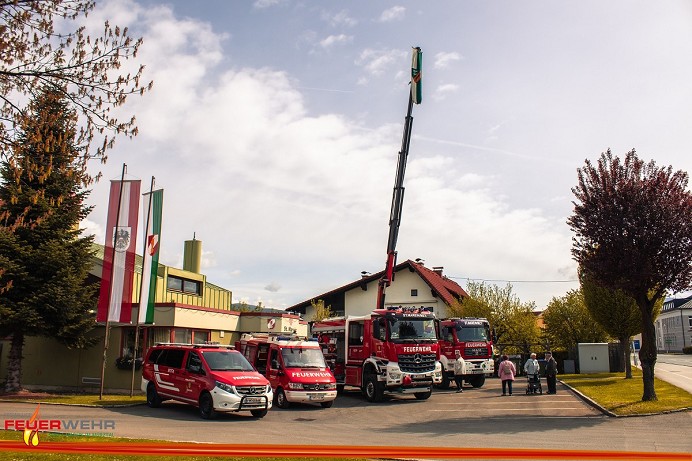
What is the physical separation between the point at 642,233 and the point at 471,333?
Answer: 10.4 m

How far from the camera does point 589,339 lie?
133ft

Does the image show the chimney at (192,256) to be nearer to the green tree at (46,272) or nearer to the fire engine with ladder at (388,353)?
the green tree at (46,272)

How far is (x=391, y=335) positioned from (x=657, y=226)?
9309 mm

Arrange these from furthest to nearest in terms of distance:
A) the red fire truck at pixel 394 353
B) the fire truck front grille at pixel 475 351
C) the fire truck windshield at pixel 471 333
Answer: the fire truck windshield at pixel 471 333, the fire truck front grille at pixel 475 351, the red fire truck at pixel 394 353

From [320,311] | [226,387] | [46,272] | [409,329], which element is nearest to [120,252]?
[46,272]

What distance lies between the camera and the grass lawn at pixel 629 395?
56.9ft

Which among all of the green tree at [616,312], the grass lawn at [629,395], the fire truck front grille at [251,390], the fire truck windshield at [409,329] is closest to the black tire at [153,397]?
the fire truck front grille at [251,390]

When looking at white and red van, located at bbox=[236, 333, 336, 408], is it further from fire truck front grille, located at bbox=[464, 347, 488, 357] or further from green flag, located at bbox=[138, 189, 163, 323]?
fire truck front grille, located at bbox=[464, 347, 488, 357]

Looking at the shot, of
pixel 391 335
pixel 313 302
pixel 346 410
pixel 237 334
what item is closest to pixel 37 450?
pixel 346 410

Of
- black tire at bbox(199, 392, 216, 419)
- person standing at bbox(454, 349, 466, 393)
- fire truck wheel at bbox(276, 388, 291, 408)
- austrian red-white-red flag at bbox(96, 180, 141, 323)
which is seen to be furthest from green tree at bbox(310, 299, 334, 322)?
black tire at bbox(199, 392, 216, 419)

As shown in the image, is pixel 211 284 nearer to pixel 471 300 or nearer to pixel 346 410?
pixel 471 300

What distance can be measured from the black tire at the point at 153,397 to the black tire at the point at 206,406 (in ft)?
9.47

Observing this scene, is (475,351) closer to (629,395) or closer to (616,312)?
(629,395)

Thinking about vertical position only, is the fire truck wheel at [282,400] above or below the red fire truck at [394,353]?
below
